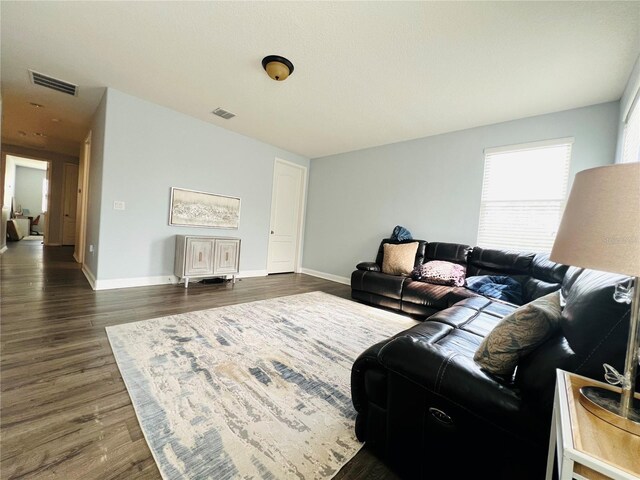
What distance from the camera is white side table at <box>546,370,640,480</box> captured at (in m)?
0.50

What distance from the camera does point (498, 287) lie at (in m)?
2.82

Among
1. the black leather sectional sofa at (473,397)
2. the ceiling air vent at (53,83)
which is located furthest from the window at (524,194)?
the ceiling air vent at (53,83)

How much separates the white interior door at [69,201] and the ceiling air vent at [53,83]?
498 centimetres

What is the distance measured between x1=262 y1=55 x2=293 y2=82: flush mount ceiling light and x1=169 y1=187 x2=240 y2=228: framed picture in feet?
8.06

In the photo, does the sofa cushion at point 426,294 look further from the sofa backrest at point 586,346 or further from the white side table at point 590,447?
the white side table at point 590,447

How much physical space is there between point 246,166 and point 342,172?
6.34 feet

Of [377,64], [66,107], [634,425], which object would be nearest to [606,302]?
[634,425]

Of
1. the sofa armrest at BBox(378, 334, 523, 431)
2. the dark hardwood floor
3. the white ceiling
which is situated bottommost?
the dark hardwood floor

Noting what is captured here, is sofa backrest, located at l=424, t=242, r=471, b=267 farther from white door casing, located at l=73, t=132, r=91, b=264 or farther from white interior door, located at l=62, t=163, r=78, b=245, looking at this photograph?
white interior door, located at l=62, t=163, r=78, b=245

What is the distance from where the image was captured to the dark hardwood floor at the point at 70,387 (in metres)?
1.06

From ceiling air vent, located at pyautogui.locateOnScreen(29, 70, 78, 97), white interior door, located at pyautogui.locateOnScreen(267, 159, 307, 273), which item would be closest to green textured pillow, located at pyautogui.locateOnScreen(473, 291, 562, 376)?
white interior door, located at pyautogui.locateOnScreen(267, 159, 307, 273)

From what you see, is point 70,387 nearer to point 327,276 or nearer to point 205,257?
point 205,257

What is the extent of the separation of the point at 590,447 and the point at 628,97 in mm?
3332

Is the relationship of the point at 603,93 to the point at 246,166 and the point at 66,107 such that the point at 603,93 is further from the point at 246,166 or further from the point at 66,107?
the point at 66,107
